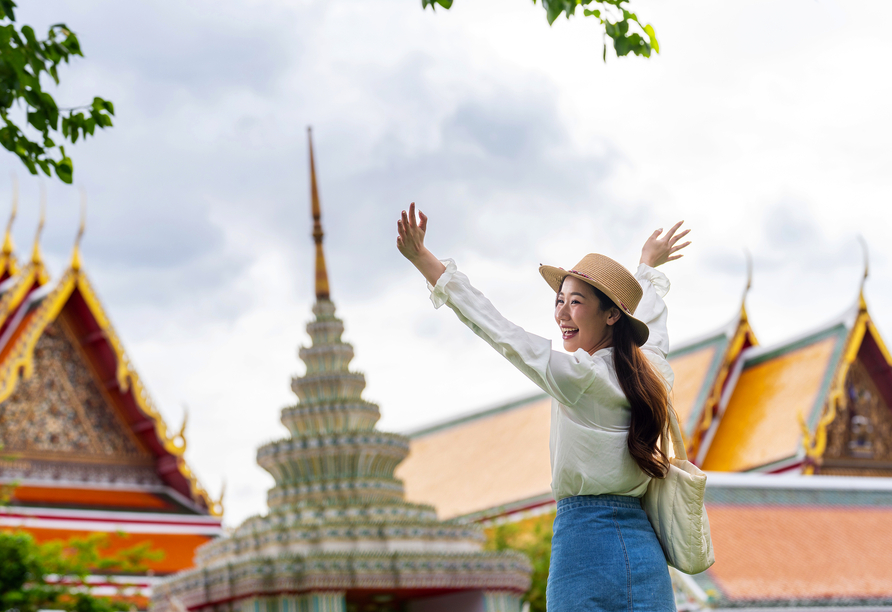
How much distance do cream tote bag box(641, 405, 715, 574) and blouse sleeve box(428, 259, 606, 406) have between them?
274 mm

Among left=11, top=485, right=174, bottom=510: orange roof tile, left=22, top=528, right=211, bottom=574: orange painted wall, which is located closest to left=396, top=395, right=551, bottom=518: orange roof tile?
left=11, top=485, right=174, bottom=510: orange roof tile

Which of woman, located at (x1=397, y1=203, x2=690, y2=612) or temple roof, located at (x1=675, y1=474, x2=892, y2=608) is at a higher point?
temple roof, located at (x1=675, y1=474, x2=892, y2=608)

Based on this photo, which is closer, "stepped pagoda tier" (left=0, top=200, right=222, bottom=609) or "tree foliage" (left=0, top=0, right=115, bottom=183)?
"tree foliage" (left=0, top=0, right=115, bottom=183)

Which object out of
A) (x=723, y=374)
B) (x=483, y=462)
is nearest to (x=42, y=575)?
(x=483, y=462)

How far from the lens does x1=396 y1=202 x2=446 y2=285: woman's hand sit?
8.18 ft

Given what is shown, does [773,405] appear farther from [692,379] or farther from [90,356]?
[90,356]

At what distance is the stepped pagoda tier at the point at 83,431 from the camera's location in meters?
13.4

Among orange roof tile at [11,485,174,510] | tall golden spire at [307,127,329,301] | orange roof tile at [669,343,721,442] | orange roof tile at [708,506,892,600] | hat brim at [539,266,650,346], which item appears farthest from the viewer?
orange roof tile at [669,343,721,442]

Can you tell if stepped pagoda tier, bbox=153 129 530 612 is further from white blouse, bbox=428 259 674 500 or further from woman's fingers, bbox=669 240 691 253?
white blouse, bbox=428 259 674 500

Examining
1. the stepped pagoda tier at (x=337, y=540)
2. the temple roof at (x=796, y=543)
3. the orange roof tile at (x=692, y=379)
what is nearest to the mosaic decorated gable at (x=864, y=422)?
the orange roof tile at (x=692, y=379)

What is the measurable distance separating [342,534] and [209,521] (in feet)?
17.2

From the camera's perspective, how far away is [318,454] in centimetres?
1012

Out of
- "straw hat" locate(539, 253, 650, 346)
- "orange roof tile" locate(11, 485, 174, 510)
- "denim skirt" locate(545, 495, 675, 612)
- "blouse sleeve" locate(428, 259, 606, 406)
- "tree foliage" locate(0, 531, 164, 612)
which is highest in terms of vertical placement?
"orange roof tile" locate(11, 485, 174, 510)

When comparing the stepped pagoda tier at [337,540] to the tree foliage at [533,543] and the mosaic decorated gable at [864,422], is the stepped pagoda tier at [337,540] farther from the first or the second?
the mosaic decorated gable at [864,422]
